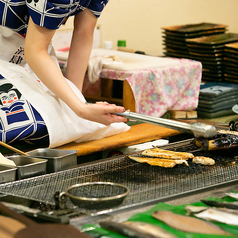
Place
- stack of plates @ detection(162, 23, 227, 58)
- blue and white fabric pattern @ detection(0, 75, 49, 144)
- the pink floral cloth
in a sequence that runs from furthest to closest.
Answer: stack of plates @ detection(162, 23, 227, 58) → the pink floral cloth → blue and white fabric pattern @ detection(0, 75, 49, 144)

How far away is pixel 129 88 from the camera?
250 centimetres

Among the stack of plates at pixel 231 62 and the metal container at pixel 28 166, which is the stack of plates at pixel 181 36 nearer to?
the stack of plates at pixel 231 62

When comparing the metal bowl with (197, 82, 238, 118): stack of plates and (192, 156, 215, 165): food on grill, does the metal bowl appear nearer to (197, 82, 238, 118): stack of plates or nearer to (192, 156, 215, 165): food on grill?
(192, 156, 215, 165): food on grill

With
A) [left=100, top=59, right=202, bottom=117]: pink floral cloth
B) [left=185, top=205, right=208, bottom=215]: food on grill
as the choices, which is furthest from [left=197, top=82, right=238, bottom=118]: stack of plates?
[left=185, top=205, right=208, bottom=215]: food on grill

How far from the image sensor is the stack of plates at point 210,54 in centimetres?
332

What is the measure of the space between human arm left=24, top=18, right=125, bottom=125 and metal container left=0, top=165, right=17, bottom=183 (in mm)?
451

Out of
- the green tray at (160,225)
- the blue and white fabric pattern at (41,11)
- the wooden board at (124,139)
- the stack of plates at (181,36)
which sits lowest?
the wooden board at (124,139)

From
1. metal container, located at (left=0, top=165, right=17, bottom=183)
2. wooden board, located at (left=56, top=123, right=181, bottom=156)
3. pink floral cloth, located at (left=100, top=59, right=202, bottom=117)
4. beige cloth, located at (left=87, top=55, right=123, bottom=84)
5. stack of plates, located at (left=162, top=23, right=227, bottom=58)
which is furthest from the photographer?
stack of plates, located at (left=162, top=23, right=227, bottom=58)

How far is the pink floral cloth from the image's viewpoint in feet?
8.34

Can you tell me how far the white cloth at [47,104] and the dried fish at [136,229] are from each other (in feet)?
2.84

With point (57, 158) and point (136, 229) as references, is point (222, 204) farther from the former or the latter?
point (57, 158)

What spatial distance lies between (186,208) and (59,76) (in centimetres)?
87

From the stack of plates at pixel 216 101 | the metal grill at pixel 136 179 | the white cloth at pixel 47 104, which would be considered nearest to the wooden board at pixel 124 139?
the white cloth at pixel 47 104

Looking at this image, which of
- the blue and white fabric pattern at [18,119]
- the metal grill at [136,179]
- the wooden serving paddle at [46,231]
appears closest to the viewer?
the wooden serving paddle at [46,231]
